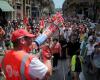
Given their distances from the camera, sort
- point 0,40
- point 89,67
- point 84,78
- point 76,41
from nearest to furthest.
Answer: point 89,67 → point 84,78 → point 76,41 → point 0,40

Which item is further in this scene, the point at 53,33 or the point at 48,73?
the point at 53,33

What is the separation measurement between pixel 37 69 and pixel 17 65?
0.86 feet

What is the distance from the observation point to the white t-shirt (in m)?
4.50

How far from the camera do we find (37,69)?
4500mm

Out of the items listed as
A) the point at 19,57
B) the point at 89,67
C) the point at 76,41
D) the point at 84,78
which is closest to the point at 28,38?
the point at 19,57

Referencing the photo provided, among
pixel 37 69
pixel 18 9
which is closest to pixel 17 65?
pixel 37 69

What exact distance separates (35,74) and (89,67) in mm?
4093

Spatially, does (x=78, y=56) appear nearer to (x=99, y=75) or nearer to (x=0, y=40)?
(x=99, y=75)

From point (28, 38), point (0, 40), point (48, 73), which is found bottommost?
point (0, 40)

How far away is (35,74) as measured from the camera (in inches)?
178

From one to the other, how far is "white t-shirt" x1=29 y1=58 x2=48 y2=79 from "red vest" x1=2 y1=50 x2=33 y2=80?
49 mm

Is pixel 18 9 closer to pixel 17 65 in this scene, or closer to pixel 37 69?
pixel 17 65

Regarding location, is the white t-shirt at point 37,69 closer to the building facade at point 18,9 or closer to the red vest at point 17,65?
the red vest at point 17,65

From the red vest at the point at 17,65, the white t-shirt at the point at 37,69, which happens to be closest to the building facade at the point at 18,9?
the red vest at the point at 17,65
